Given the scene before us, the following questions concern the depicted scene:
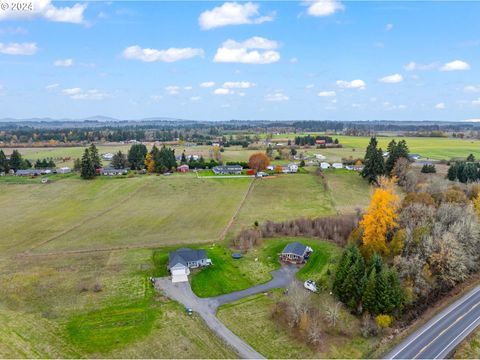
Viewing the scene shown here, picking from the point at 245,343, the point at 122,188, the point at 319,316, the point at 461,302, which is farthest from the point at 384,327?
the point at 122,188

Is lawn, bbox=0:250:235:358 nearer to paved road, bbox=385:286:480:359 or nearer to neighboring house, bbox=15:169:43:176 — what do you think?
paved road, bbox=385:286:480:359

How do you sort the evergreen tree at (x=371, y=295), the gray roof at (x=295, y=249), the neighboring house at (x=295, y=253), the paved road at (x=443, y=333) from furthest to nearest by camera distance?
the gray roof at (x=295, y=249) < the neighboring house at (x=295, y=253) < the evergreen tree at (x=371, y=295) < the paved road at (x=443, y=333)

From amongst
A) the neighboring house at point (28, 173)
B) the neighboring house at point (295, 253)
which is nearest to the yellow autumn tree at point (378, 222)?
the neighboring house at point (295, 253)

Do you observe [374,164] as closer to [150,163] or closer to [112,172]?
[150,163]

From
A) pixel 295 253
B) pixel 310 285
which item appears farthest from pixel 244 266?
pixel 310 285

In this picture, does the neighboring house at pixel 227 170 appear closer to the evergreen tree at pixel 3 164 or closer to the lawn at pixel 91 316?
the lawn at pixel 91 316

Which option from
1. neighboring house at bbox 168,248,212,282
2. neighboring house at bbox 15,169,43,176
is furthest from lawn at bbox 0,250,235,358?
neighboring house at bbox 15,169,43,176

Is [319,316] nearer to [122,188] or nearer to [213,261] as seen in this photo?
→ [213,261]
